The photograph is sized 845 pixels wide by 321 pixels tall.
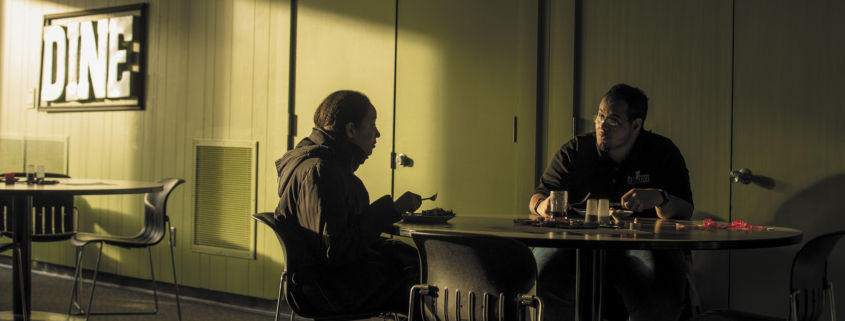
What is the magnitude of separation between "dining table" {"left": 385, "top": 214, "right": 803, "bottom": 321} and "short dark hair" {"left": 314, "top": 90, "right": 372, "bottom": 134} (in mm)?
401

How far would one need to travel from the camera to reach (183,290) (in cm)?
442

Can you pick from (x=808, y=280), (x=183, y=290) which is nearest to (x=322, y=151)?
(x=808, y=280)

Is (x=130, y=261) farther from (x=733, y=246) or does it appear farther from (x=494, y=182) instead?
(x=733, y=246)

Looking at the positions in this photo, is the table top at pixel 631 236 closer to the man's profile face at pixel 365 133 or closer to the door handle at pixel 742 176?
the man's profile face at pixel 365 133

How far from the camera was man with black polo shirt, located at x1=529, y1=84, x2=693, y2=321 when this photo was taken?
2143mm

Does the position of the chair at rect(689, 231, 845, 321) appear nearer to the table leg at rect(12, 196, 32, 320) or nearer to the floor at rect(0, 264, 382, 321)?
the floor at rect(0, 264, 382, 321)

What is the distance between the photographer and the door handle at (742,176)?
2834mm

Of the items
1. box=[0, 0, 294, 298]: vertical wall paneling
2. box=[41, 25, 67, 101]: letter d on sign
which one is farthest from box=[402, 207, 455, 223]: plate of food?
box=[41, 25, 67, 101]: letter d on sign

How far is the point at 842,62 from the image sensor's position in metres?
2.65

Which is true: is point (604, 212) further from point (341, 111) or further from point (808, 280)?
point (341, 111)

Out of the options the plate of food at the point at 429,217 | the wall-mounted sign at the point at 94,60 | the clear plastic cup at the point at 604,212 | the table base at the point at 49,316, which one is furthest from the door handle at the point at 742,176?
the wall-mounted sign at the point at 94,60

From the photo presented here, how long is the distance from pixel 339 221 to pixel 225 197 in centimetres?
259

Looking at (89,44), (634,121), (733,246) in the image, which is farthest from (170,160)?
(733,246)

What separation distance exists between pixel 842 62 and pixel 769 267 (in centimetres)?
94
